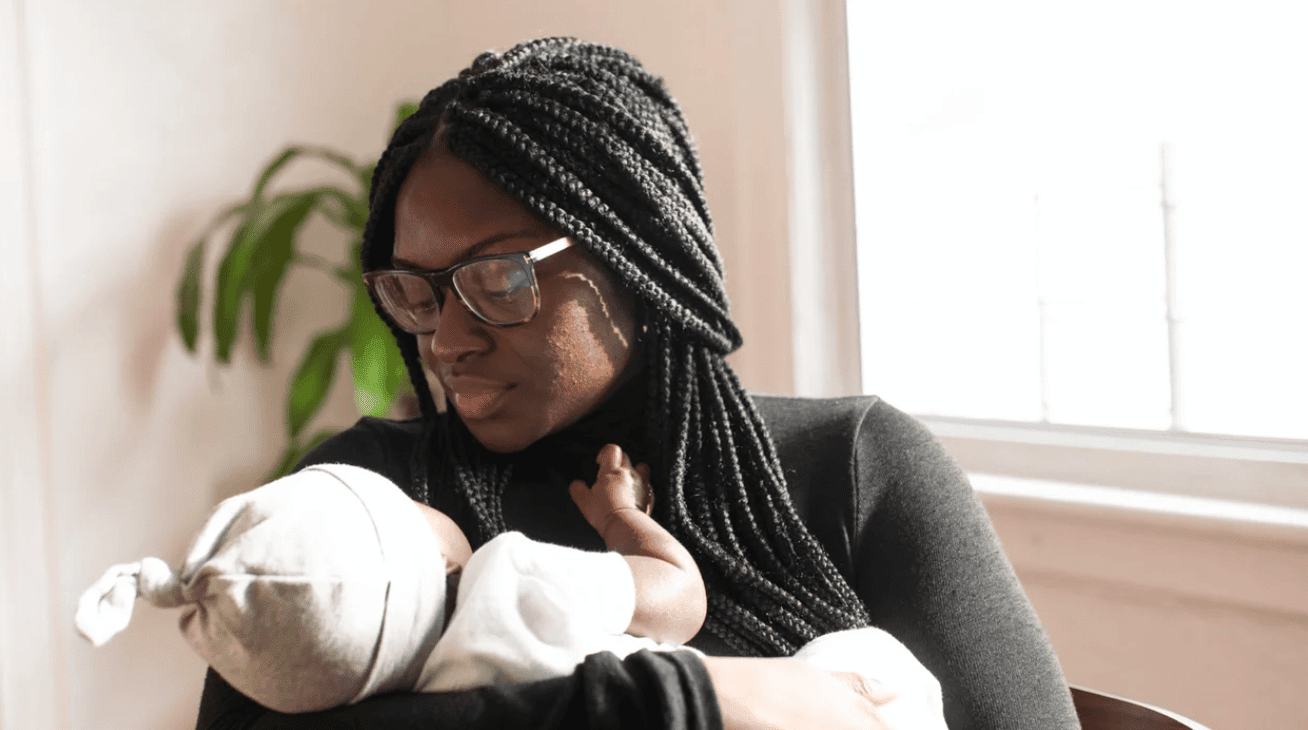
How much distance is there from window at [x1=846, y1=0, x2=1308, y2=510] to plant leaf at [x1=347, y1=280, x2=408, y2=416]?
0.90 meters

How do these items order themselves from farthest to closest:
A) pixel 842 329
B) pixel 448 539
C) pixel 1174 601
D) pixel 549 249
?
pixel 842 329
pixel 1174 601
pixel 549 249
pixel 448 539

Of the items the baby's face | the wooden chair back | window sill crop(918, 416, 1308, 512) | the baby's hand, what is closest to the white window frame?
window sill crop(918, 416, 1308, 512)

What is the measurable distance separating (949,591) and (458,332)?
48 cm

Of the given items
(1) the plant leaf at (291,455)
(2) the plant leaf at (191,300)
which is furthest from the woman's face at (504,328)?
(2) the plant leaf at (191,300)

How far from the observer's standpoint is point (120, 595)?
1.80 ft

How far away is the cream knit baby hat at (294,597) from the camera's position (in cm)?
55

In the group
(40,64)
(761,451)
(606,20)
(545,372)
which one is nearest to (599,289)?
(545,372)

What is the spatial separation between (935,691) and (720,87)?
1369 mm

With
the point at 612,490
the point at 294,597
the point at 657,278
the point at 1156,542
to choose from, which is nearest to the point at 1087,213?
the point at 1156,542

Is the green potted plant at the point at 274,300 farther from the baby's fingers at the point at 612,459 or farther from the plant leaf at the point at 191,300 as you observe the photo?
the baby's fingers at the point at 612,459

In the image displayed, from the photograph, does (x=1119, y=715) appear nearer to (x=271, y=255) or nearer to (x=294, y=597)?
(x=294, y=597)

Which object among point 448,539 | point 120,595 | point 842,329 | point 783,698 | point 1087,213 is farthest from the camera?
point 842,329

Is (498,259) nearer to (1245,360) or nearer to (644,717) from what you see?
(644,717)

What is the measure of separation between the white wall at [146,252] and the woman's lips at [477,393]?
105cm
